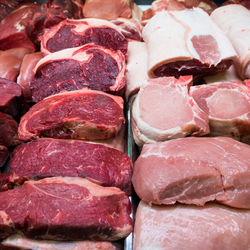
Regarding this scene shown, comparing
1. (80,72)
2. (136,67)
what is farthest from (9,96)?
(136,67)

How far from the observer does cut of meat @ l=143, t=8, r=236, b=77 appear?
7.57ft

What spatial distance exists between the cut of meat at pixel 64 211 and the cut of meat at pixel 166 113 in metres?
0.52

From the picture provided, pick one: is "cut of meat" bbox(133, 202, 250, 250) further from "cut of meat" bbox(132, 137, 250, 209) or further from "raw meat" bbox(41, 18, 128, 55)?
"raw meat" bbox(41, 18, 128, 55)

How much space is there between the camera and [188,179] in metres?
1.62

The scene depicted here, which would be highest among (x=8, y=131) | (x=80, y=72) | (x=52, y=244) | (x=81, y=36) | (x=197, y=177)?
(x=81, y=36)

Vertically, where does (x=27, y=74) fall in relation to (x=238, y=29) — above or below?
below

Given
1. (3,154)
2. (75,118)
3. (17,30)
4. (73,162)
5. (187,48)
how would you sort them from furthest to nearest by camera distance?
(17,30) < (187,48) < (3,154) < (75,118) < (73,162)

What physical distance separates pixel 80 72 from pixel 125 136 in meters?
0.67

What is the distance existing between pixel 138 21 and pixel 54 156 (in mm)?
2162

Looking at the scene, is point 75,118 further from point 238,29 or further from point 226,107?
point 238,29

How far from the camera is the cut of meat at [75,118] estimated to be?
1.98 m

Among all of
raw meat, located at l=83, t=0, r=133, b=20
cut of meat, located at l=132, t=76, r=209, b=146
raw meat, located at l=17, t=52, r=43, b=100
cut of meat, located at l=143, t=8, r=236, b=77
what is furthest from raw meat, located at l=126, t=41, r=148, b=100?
raw meat, located at l=17, t=52, r=43, b=100

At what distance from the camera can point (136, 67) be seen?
2.64 meters

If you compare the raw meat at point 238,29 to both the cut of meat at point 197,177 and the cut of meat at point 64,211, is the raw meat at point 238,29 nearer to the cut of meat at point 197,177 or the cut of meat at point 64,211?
the cut of meat at point 197,177
